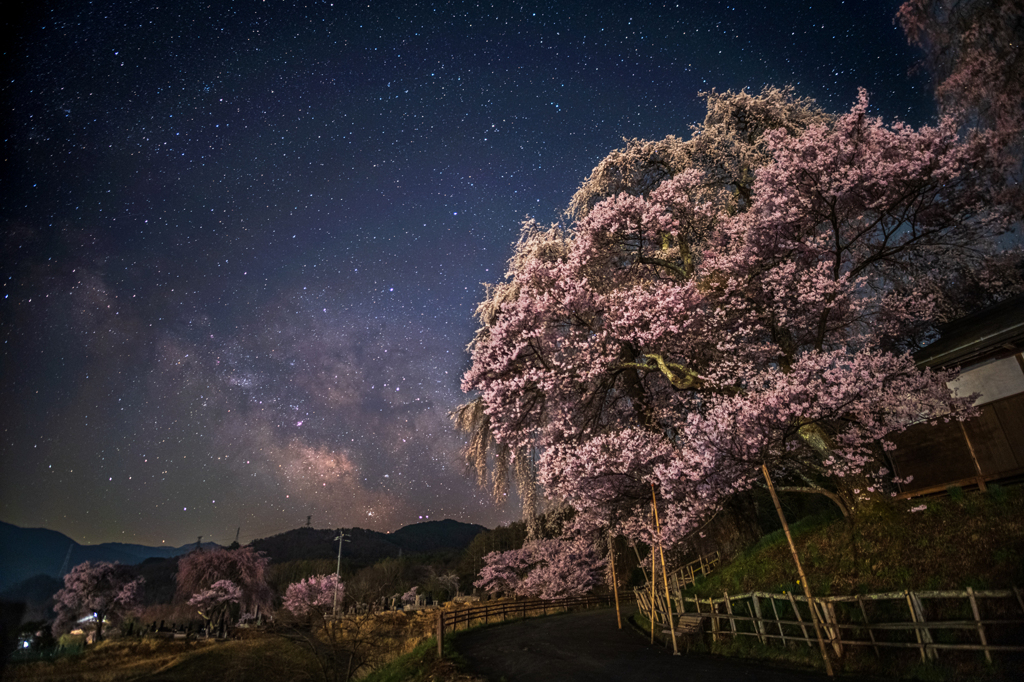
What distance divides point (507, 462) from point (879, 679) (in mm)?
14310

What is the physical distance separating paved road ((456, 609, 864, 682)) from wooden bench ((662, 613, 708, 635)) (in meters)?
0.62

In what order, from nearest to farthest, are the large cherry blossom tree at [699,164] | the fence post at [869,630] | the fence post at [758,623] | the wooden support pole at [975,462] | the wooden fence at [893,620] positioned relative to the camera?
1. the wooden fence at [893,620]
2. the fence post at [869,630]
3. the fence post at [758,623]
4. the wooden support pole at [975,462]
5. the large cherry blossom tree at [699,164]

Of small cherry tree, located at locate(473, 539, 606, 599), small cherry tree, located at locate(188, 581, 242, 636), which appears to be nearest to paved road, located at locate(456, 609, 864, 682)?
small cherry tree, located at locate(473, 539, 606, 599)

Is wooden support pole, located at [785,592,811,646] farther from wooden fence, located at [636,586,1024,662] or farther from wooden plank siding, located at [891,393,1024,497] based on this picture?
wooden plank siding, located at [891,393,1024,497]

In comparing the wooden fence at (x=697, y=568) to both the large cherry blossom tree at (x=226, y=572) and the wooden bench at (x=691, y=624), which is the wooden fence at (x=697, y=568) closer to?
the wooden bench at (x=691, y=624)

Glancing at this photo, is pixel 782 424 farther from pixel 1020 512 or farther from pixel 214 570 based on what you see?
pixel 214 570

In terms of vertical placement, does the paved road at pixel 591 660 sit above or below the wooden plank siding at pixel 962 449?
below

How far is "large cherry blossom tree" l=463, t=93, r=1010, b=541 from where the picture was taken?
11.2 meters

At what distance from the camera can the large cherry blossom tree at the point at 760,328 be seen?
36.9 ft

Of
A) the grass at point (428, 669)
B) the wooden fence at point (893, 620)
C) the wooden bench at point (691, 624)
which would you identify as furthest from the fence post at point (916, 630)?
the grass at point (428, 669)

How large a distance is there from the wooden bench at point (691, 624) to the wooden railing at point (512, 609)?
10334 mm

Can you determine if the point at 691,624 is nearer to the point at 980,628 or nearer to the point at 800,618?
the point at 800,618

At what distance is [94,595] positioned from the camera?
38.8 m

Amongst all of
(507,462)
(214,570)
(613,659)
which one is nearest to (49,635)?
(214,570)
